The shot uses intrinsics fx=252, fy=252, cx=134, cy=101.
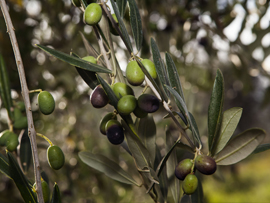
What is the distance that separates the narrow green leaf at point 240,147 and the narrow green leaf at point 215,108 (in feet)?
0.20

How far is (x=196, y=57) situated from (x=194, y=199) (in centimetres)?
205

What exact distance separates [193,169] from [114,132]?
24 cm

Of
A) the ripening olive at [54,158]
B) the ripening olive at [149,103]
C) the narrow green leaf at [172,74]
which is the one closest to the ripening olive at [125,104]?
the ripening olive at [149,103]

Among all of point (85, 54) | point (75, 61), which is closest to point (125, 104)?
point (75, 61)

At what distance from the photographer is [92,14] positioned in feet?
2.13

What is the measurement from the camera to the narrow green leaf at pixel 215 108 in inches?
26.6

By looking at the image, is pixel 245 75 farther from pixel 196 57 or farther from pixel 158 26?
pixel 158 26

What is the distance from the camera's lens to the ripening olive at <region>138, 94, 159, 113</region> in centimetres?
64

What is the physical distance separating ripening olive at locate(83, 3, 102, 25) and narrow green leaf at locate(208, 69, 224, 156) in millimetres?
350

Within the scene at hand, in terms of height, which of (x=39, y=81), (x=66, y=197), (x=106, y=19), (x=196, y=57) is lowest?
(x=66, y=197)

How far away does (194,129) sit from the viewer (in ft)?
2.25

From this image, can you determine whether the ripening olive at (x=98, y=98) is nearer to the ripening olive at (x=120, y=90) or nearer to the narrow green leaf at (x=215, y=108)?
the ripening olive at (x=120, y=90)

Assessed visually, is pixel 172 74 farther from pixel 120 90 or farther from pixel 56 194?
pixel 56 194

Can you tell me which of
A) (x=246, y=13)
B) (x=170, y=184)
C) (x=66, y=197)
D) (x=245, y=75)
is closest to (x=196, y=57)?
(x=245, y=75)
